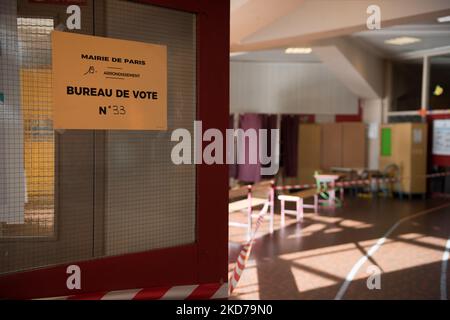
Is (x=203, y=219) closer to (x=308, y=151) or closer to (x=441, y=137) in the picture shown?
(x=308, y=151)

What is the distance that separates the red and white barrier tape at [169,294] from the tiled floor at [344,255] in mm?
2022

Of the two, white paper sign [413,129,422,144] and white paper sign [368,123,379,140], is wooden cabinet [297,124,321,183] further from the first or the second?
white paper sign [413,129,422,144]

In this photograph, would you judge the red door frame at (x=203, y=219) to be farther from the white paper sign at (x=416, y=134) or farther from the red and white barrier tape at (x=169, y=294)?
the white paper sign at (x=416, y=134)

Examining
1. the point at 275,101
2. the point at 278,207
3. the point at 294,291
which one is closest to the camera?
the point at 294,291

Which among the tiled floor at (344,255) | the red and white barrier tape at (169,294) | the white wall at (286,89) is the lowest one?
the tiled floor at (344,255)

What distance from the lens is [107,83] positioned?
1921 mm

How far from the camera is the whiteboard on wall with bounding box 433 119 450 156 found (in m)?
10.8

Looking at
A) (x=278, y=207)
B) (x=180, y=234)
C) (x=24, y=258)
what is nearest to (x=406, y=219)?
(x=278, y=207)

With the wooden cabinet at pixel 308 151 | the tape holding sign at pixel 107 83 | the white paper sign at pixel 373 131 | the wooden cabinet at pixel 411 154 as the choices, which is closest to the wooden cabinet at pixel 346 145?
the white paper sign at pixel 373 131

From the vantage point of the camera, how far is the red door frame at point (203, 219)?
202cm

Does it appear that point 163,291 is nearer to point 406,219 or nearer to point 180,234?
point 180,234

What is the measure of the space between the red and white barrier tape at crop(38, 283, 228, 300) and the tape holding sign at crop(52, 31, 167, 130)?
2.48 feet
